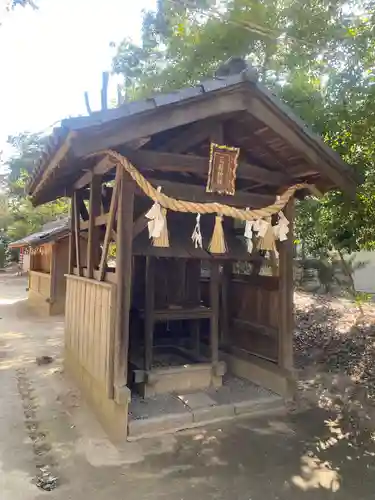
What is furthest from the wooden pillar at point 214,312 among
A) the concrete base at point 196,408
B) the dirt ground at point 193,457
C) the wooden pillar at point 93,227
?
the wooden pillar at point 93,227

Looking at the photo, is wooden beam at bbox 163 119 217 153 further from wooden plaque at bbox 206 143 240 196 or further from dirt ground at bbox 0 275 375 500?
dirt ground at bbox 0 275 375 500

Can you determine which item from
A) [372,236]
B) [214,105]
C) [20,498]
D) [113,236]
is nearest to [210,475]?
[20,498]

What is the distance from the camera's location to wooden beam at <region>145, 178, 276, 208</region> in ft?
17.6

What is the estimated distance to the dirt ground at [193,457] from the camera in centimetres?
382

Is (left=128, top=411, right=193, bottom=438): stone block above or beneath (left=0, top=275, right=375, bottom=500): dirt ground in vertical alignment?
above

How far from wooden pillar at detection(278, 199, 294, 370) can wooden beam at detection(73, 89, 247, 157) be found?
2161 mm

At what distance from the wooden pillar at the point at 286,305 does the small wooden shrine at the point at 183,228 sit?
0.02 metres

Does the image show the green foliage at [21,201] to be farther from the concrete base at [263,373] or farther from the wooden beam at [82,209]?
the concrete base at [263,373]

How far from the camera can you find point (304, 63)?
8.32 metres

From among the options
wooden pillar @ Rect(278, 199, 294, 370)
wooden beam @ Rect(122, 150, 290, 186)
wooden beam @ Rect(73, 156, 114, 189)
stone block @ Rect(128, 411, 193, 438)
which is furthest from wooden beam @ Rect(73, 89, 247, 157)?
stone block @ Rect(128, 411, 193, 438)

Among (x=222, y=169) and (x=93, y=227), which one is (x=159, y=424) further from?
(x=222, y=169)

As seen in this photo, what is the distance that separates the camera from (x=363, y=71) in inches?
263

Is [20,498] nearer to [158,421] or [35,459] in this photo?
[35,459]

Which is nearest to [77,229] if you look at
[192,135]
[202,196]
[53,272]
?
[202,196]
